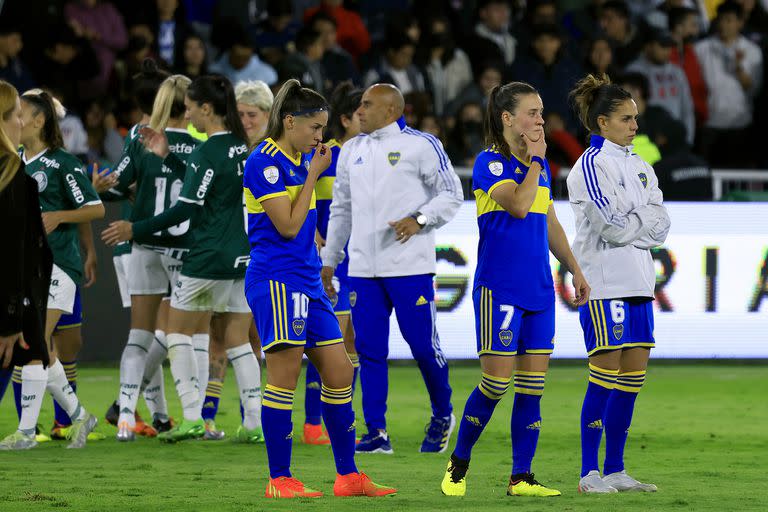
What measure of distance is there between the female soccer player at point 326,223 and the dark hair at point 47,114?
172cm

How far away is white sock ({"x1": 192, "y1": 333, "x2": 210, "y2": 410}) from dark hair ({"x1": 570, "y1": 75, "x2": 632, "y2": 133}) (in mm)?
3222

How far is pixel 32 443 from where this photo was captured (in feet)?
29.4

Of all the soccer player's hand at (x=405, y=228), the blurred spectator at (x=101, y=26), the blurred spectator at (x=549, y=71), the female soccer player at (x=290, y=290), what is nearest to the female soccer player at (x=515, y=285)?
the female soccer player at (x=290, y=290)

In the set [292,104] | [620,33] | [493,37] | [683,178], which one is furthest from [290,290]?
[620,33]

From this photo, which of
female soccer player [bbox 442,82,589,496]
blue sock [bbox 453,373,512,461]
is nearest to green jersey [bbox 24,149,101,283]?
female soccer player [bbox 442,82,589,496]

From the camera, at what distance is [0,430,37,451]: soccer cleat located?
29.0ft

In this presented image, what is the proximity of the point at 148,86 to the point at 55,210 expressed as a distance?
136 cm

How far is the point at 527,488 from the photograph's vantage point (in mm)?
7012

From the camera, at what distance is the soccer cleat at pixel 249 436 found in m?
9.34

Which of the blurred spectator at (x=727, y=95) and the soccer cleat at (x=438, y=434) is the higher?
the blurred spectator at (x=727, y=95)

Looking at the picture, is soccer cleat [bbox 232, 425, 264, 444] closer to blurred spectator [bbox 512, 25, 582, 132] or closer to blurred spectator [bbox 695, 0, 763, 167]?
blurred spectator [bbox 512, 25, 582, 132]

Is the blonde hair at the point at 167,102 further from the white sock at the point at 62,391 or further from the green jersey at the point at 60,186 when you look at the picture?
the white sock at the point at 62,391

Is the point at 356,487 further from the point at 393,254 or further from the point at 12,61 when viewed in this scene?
the point at 12,61

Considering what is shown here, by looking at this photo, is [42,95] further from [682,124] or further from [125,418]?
[682,124]
